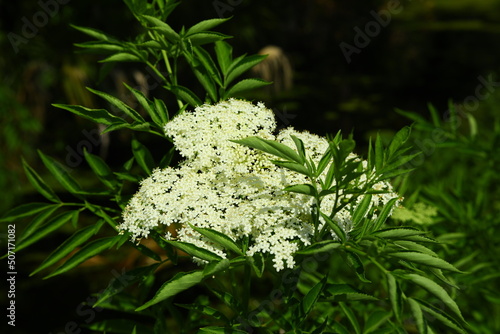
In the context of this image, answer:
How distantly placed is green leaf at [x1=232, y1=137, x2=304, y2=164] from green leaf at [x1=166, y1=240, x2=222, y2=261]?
215 millimetres

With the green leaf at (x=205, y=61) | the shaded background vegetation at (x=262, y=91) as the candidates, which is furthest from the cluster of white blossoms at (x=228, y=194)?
the shaded background vegetation at (x=262, y=91)

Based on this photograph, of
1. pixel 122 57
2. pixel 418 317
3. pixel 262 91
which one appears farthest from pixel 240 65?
pixel 262 91

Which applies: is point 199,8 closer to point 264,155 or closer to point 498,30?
point 264,155

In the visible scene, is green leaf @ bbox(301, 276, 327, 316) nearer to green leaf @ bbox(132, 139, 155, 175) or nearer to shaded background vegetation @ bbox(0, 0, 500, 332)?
green leaf @ bbox(132, 139, 155, 175)

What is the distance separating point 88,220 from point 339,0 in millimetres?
5321

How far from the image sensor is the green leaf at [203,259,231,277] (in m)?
0.78

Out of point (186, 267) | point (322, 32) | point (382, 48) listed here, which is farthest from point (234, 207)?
point (382, 48)

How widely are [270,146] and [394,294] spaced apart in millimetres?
356

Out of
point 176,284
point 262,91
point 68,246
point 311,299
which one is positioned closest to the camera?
point 176,284

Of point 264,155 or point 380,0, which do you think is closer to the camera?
point 264,155

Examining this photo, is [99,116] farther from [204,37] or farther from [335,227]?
[335,227]

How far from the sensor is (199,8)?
4961mm

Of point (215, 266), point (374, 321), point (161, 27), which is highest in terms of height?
point (161, 27)

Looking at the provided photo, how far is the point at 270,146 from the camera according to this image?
2.72 feet
